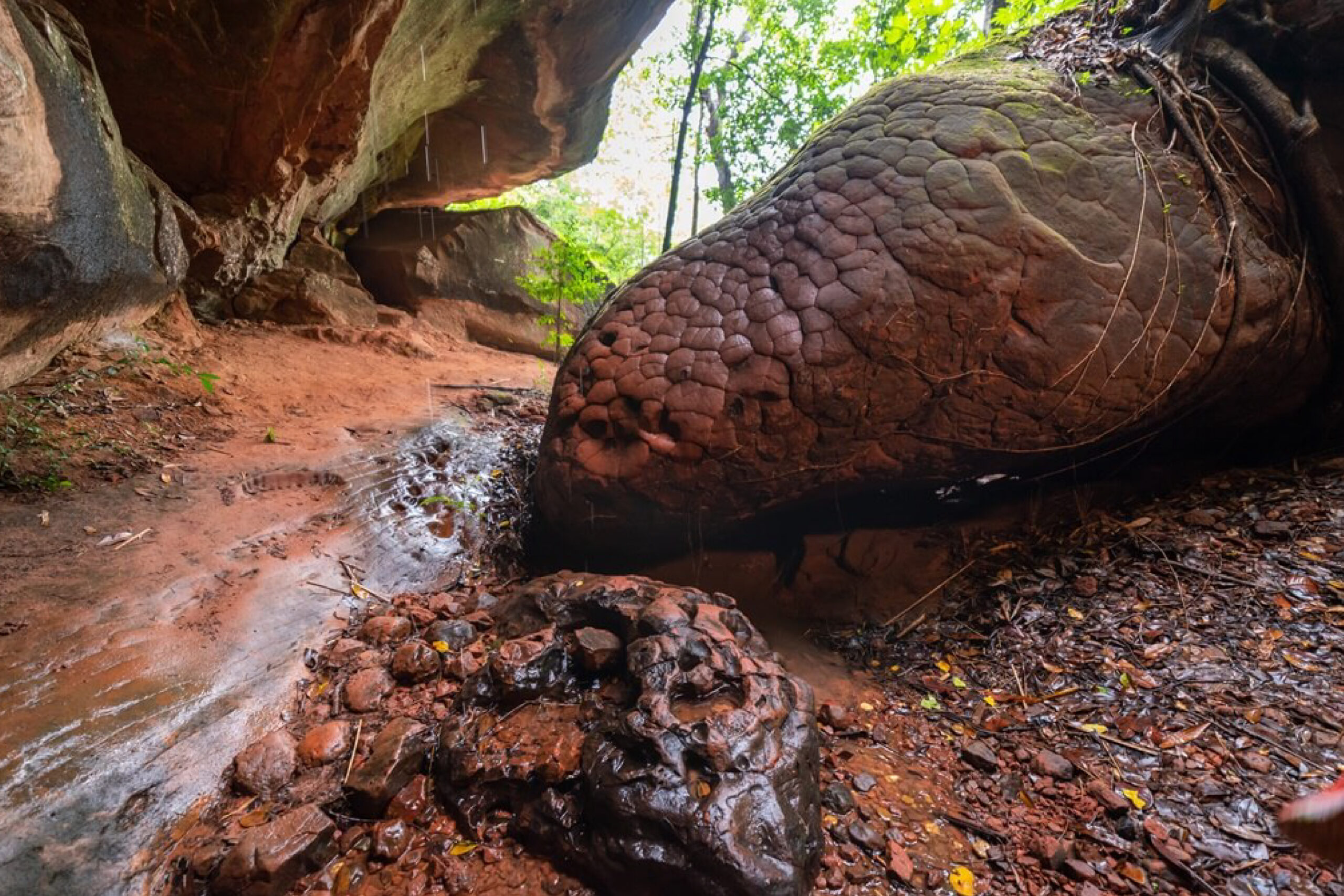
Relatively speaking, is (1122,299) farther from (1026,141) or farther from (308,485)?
(308,485)

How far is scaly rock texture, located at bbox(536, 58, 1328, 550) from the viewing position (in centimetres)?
280

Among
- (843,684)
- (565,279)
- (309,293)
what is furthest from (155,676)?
(309,293)

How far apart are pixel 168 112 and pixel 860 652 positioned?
21.5 feet

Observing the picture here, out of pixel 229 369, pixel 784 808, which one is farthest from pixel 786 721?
pixel 229 369

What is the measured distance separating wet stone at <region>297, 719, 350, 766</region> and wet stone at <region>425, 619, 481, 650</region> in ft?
1.57

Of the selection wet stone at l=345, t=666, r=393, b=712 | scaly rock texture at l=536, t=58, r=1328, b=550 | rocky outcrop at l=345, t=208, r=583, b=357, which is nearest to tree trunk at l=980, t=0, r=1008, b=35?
scaly rock texture at l=536, t=58, r=1328, b=550

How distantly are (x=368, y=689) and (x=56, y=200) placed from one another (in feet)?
7.28

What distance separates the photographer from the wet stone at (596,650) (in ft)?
6.76

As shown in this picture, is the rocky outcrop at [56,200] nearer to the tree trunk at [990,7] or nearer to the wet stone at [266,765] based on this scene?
the wet stone at [266,765]

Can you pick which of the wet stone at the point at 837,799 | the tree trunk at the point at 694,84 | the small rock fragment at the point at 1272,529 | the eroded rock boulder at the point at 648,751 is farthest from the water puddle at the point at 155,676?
the tree trunk at the point at 694,84

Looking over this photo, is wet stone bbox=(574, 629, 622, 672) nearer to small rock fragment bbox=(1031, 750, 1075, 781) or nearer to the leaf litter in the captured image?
the leaf litter

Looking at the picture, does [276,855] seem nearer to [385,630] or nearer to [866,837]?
[385,630]

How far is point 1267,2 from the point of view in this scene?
316cm

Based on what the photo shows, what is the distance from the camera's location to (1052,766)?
1.91 m
